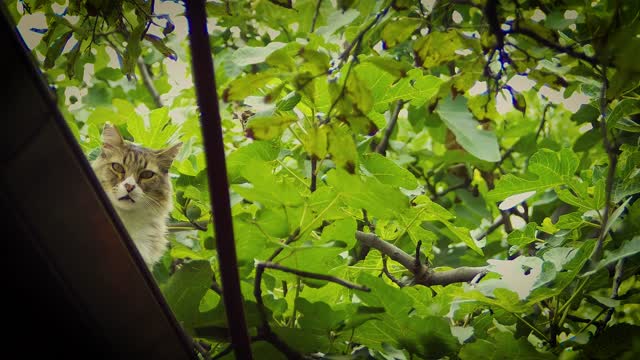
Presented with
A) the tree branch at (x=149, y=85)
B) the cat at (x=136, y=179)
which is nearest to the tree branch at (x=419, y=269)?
the cat at (x=136, y=179)

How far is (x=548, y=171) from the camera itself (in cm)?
104

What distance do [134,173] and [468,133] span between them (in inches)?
51.4

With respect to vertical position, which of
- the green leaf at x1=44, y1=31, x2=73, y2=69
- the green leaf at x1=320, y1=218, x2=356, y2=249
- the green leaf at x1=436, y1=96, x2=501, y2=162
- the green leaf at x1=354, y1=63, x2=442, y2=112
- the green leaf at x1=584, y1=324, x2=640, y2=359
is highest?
the green leaf at x1=44, y1=31, x2=73, y2=69

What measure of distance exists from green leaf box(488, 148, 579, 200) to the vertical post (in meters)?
0.68

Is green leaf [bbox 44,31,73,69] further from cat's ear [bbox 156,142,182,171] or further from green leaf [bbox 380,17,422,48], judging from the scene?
cat's ear [bbox 156,142,182,171]

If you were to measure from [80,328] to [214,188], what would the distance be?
0.75 ft

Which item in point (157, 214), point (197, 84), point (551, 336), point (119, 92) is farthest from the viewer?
point (119, 92)

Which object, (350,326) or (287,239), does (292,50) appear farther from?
(350,326)

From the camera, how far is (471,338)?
0.89 m

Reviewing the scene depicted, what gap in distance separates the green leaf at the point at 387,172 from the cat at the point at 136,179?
98 centimetres

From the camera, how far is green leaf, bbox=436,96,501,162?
3.45 ft

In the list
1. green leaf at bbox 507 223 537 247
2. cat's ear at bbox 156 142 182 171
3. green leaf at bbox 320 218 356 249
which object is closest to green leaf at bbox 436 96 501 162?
green leaf at bbox 507 223 537 247

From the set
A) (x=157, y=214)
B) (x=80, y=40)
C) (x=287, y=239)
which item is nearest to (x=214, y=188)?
(x=287, y=239)

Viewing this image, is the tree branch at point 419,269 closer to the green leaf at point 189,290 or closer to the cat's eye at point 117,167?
the green leaf at point 189,290
